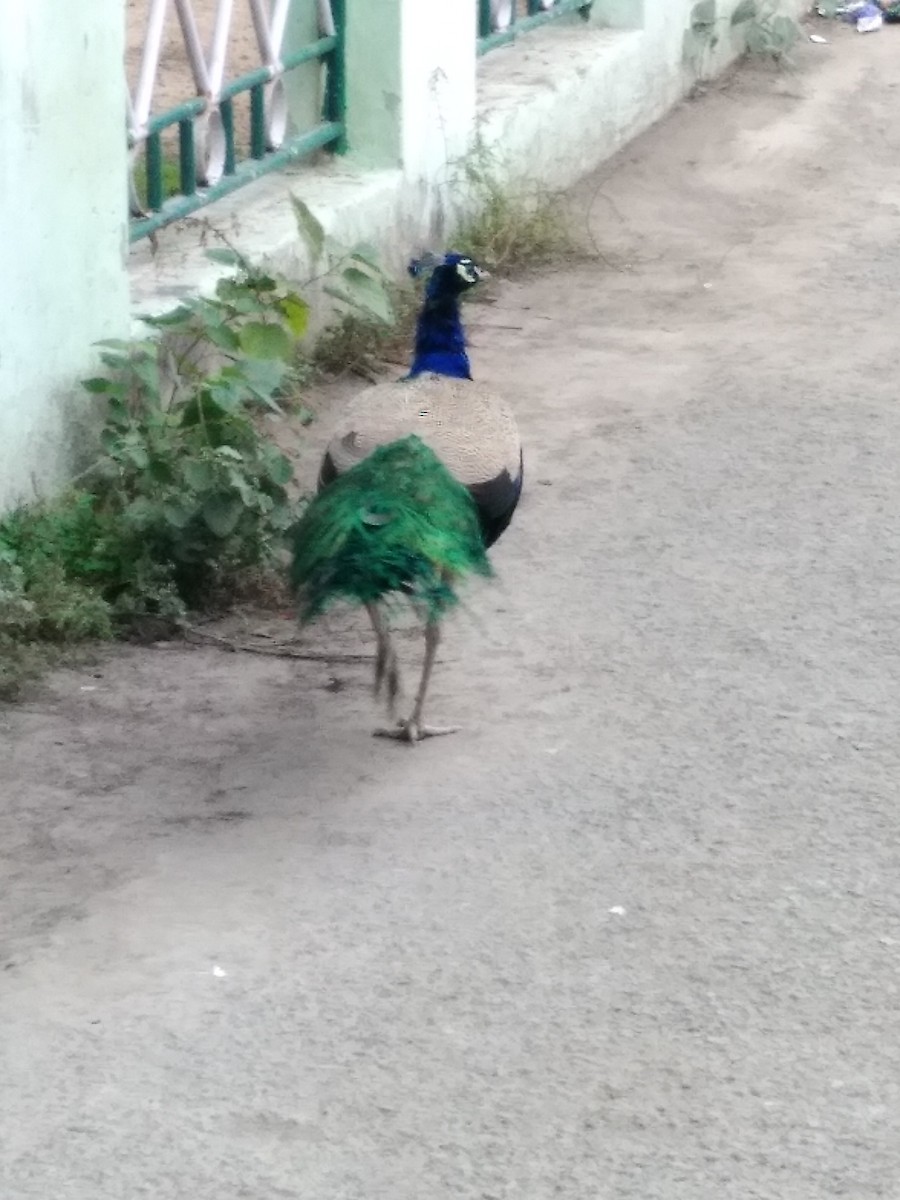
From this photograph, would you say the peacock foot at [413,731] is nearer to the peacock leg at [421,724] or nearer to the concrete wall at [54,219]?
the peacock leg at [421,724]

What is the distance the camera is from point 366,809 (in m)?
4.15

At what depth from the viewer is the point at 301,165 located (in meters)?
7.04

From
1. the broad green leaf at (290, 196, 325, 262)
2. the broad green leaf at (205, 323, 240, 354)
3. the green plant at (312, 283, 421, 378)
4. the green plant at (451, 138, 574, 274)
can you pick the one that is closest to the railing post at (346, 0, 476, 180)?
the green plant at (451, 138, 574, 274)

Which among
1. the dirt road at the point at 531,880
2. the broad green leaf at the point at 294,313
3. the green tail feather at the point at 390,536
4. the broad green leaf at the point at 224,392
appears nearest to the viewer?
the dirt road at the point at 531,880

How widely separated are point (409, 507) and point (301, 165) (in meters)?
3.22

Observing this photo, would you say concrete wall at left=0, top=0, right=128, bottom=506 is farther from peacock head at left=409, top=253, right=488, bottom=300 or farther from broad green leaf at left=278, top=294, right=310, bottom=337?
peacock head at left=409, top=253, right=488, bottom=300

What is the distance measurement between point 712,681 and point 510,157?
3.75m

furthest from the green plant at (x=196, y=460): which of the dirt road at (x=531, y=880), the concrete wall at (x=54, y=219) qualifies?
the dirt road at (x=531, y=880)

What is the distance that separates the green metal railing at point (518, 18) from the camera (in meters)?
8.27

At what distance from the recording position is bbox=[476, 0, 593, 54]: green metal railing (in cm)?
827

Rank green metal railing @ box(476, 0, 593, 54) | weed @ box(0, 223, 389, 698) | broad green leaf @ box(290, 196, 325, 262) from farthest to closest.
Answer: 1. green metal railing @ box(476, 0, 593, 54)
2. broad green leaf @ box(290, 196, 325, 262)
3. weed @ box(0, 223, 389, 698)

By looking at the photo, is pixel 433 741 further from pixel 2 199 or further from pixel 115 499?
pixel 2 199

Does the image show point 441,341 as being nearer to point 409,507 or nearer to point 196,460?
point 196,460

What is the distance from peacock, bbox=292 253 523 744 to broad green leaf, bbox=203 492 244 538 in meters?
0.38
